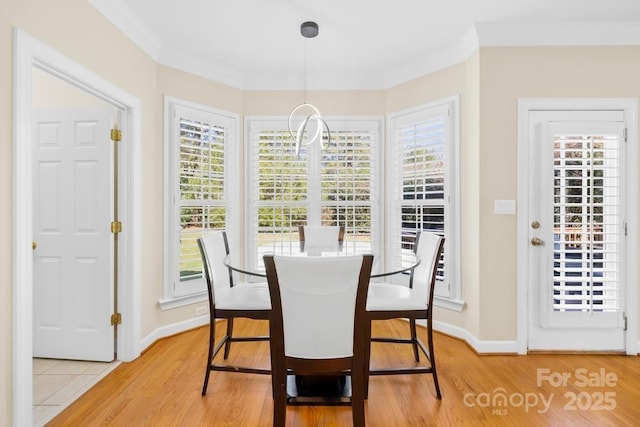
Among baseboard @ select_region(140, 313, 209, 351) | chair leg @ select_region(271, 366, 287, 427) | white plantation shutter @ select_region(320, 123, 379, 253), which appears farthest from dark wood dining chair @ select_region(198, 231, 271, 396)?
white plantation shutter @ select_region(320, 123, 379, 253)

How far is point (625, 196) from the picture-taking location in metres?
2.79

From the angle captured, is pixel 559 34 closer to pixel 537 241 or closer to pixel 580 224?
pixel 580 224

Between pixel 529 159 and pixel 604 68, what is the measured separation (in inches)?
36.5

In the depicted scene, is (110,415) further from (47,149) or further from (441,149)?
(441,149)

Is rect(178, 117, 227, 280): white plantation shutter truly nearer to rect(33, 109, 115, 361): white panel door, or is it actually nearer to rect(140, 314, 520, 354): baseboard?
rect(140, 314, 520, 354): baseboard

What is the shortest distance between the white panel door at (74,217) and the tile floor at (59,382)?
0.21 m

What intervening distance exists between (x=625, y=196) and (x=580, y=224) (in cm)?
42

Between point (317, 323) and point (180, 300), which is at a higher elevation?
point (317, 323)

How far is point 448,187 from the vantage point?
10.7 ft

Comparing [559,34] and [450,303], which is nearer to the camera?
[559,34]


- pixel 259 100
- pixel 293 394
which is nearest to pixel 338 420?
pixel 293 394

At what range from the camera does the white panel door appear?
264cm

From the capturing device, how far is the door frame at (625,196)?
2.79 meters

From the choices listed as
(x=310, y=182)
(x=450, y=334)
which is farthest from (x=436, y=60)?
(x=450, y=334)
